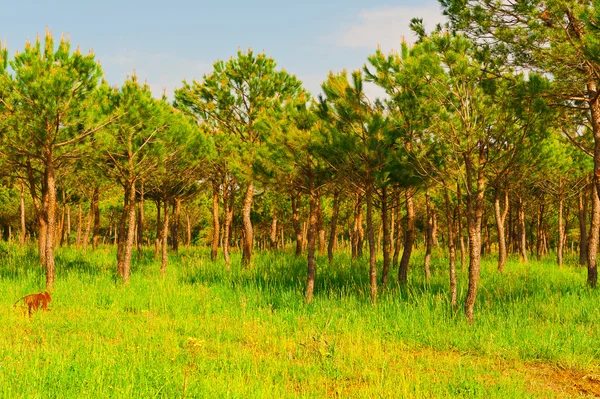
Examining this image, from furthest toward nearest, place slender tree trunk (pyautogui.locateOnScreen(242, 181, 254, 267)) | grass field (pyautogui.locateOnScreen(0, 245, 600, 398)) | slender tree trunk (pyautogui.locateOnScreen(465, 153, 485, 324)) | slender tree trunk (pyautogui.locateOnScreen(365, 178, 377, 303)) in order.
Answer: slender tree trunk (pyautogui.locateOnScreen(242, 181, 254, 267)) → slender tree trunk (pyautogui.locateOnScreen(365, 178, 377, 303)) → slender tree trunk (pyautogui.locateOnScreen(465, 153, 485, 324)) → grass field (pyautogui.locateOnScreen(0, 245, 600, 398))

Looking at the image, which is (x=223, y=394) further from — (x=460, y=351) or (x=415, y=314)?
(x=415, y=314)

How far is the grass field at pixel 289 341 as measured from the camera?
18.2 ft

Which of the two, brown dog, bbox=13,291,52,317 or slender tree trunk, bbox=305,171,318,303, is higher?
slender tree trunk, bbox=305,171,318,303

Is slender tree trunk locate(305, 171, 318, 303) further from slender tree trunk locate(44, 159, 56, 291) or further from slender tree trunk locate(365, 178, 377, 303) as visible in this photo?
slender tree trunk locate(44, 159, 56, 291)

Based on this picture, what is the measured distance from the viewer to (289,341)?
7832 mm

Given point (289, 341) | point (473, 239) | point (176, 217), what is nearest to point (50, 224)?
point (289, 341)

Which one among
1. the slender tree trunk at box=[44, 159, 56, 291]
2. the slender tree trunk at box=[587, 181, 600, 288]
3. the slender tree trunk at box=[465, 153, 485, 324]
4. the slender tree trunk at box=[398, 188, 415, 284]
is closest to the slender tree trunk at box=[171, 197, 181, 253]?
the slender tree trunk at box=[44, 159, 56, 291]

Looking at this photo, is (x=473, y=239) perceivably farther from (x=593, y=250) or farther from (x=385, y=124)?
(x=593, y=250)

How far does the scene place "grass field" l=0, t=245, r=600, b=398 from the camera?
556 centimetres

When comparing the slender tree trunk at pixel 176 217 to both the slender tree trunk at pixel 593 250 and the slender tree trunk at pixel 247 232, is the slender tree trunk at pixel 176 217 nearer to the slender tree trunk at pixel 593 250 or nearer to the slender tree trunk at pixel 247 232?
the slender tree trunk at pixel 247 232

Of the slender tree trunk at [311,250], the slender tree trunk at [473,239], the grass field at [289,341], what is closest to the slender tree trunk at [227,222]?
the grass field at [289,341]

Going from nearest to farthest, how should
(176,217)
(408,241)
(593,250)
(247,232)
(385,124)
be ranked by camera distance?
(385,124) < (593,250) < (408,241) < (247,232) < (176,217)

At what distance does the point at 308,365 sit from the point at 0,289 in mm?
9147

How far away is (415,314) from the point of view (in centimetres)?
925
